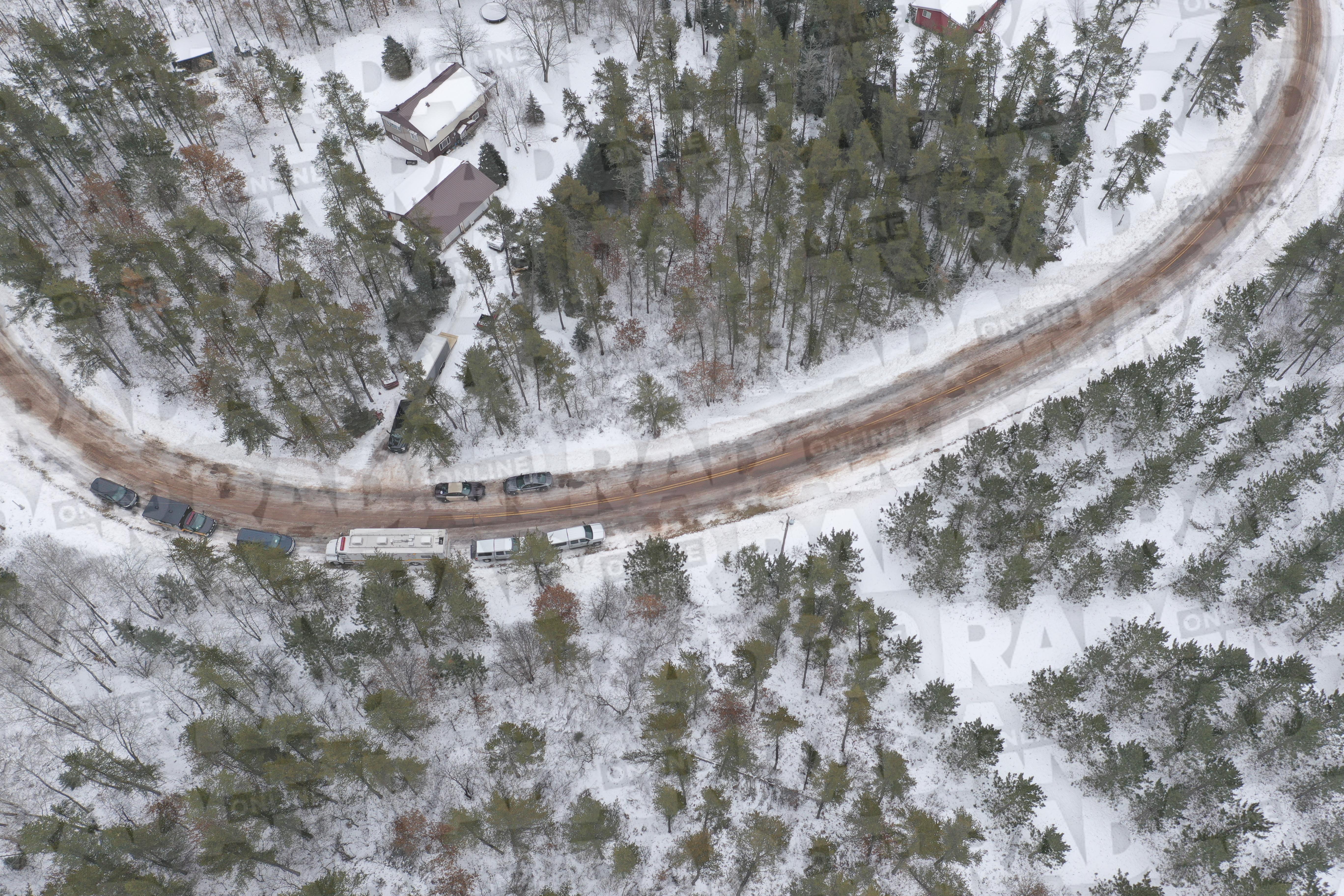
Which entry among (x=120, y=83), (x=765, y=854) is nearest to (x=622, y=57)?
(x=120, y=83)

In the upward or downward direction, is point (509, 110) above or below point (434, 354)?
above

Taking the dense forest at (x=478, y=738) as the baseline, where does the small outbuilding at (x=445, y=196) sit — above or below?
above

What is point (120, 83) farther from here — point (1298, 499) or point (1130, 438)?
point (1298, 499)

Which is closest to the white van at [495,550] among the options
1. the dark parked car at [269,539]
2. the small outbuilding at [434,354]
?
the dark parked car at [269,539]

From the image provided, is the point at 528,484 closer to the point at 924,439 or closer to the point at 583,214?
the point at 583,214

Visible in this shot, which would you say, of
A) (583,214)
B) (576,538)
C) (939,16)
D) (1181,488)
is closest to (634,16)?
(939,16)

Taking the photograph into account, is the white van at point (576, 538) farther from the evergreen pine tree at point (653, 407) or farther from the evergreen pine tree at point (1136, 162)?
the evergreen pine tree at point (1136, 162)
